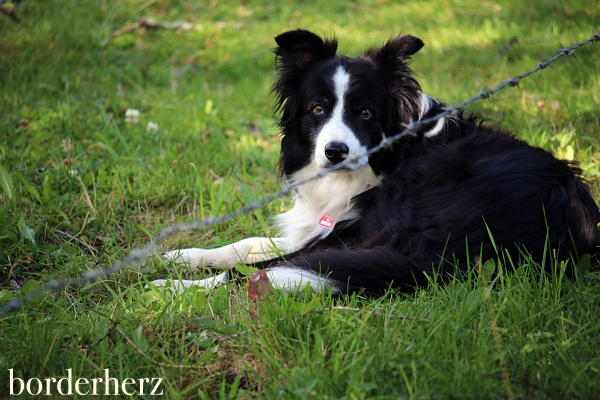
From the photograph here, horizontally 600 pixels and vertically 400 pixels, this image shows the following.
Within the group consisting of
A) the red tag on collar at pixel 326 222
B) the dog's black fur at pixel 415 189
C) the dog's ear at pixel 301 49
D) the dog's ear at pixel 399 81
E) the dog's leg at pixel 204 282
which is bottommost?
the dog's leg at pixel 204 282

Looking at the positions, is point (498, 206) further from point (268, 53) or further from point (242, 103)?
point (268, 53)

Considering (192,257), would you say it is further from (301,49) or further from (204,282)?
(301,49)

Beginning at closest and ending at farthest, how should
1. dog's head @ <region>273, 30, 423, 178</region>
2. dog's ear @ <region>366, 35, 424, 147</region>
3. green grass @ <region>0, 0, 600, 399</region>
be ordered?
green grass @ <region>0, 0, 600, 399</region>
dog's head @ <region>273, 30, 423, 178</region>
dog's ear @ <region>366, 35, 424, 147</region>

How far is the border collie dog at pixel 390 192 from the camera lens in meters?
2.56

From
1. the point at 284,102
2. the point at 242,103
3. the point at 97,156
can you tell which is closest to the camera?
the point at 284,102

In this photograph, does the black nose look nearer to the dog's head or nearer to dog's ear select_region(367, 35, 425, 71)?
the dog's head

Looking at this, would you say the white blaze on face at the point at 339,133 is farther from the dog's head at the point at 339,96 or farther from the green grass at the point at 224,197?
the green grass at the point at 224,197

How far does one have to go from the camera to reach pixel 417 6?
796cm

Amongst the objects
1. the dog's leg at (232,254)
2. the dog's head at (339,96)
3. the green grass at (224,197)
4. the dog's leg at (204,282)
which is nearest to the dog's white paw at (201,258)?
the dog's leg at (232,254)

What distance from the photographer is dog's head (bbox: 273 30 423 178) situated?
331cm


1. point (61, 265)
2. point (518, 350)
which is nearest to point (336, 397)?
point (518, 350)

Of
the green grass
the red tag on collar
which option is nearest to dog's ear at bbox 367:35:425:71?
the red tag on collar

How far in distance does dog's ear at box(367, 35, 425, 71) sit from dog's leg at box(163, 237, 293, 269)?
1.28m

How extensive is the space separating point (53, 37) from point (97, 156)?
2.56 metres
